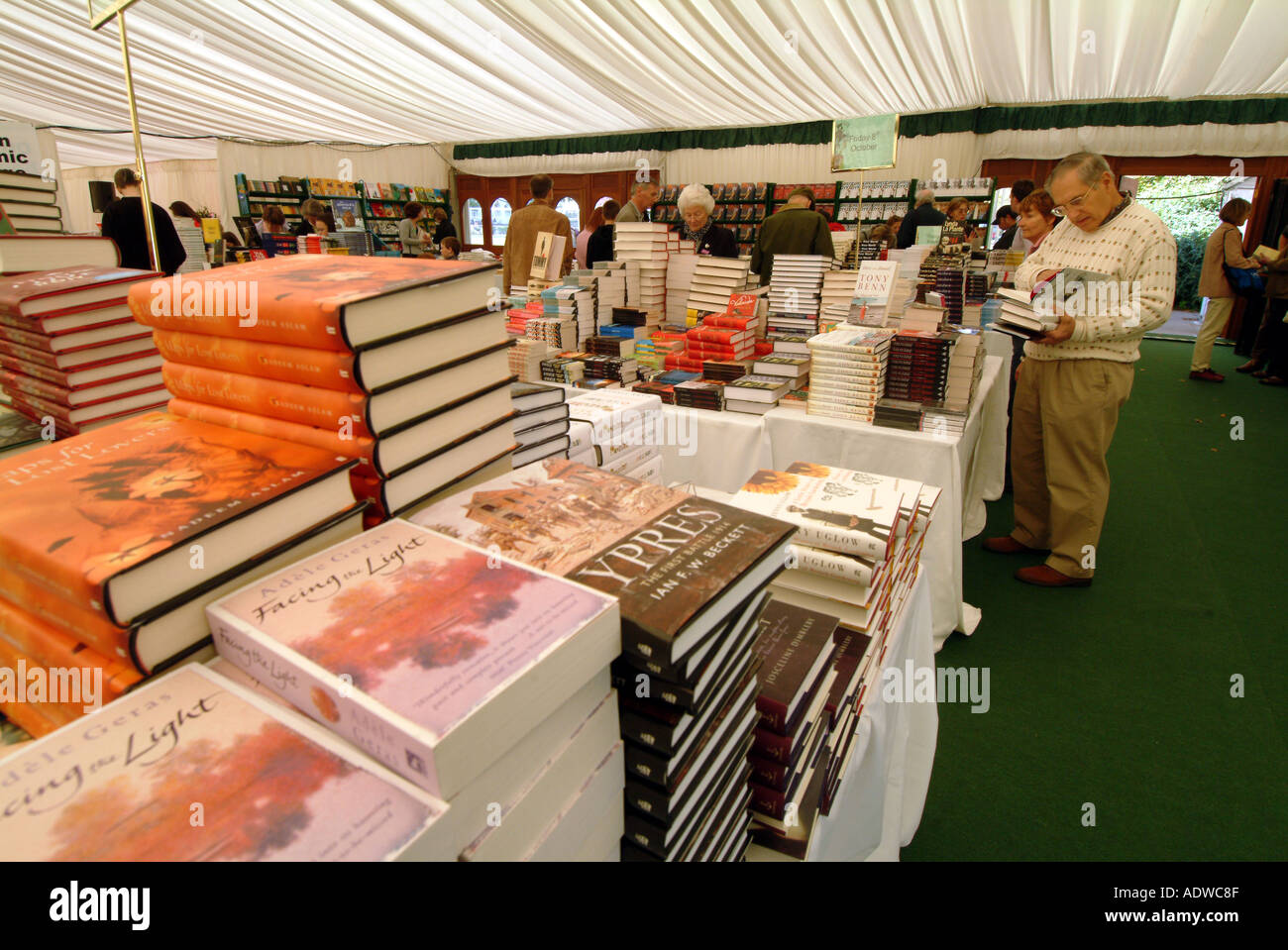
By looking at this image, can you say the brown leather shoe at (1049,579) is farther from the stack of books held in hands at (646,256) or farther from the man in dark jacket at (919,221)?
the man in dark jacket at (919,221)

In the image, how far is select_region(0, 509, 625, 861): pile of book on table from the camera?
0.47 m

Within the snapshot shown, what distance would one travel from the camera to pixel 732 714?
0.81m

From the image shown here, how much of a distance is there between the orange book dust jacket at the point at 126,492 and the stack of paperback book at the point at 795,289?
9.29ft

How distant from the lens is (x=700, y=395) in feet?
9.05

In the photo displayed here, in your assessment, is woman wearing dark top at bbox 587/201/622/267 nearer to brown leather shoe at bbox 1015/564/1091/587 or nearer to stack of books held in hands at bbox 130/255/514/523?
brown leather shoe at bbox 1015/564/1091/587

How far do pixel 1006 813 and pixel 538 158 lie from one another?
14.0 meters

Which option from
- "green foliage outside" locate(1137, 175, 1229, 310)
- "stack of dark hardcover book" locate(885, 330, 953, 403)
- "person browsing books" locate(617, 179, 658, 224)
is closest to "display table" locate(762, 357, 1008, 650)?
"stack of dark hardcover book" locate(885, 330, 953, 403)

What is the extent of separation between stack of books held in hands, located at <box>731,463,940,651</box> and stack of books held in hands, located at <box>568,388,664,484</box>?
0.36 m

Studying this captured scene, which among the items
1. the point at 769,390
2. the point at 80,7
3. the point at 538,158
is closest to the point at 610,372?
the point at 769,390

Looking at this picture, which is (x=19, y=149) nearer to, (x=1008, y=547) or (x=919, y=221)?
(x=1008, y=547)

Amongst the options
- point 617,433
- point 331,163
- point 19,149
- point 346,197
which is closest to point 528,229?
point 19,149
